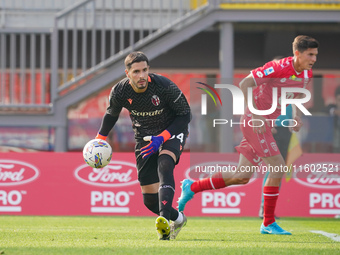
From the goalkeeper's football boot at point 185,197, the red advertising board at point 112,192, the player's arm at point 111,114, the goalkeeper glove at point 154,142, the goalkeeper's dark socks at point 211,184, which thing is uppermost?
the player's arm at point 111,114

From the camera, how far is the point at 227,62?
13328mm

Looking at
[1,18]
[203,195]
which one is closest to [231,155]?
[203,195]

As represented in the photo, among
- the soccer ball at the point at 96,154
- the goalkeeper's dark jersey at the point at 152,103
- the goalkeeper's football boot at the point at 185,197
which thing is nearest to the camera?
the goalkeeper's dark jersey at the point at 152,103

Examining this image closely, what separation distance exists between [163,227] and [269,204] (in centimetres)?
194

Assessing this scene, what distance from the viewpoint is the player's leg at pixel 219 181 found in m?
8.05

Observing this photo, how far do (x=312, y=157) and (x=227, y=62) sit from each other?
2.95 metres

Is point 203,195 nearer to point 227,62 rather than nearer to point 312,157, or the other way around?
point 312,157

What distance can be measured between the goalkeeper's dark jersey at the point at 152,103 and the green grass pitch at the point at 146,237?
1228mm

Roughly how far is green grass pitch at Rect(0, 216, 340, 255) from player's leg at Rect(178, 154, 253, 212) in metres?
0.49

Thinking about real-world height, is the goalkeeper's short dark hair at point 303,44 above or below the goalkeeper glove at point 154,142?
above

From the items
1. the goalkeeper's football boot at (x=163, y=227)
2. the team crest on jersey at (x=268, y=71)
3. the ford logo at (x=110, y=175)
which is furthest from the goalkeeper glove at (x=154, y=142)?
the ford logo at (x=110, y=175)

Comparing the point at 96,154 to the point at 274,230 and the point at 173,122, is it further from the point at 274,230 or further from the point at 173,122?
the point at 274,230

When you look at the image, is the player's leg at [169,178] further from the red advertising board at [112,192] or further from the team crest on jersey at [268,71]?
the red advertising board at [112,192]

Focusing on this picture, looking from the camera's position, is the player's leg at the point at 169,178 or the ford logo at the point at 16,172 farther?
the ford logo at the point at 16,172
